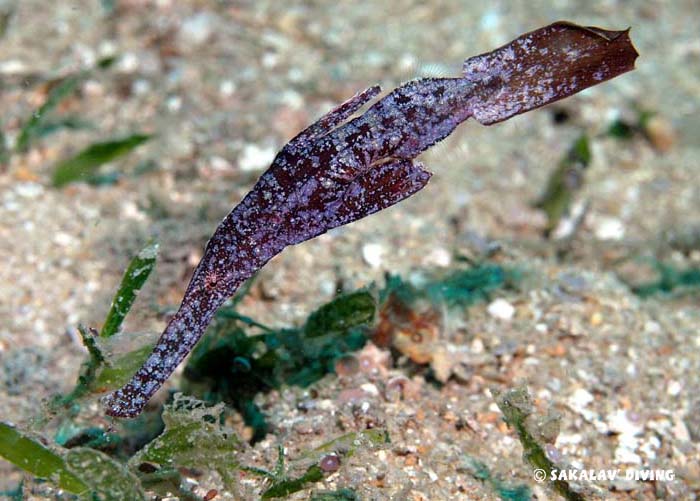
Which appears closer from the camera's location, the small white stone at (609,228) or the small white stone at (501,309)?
the small white stone at (501,309)

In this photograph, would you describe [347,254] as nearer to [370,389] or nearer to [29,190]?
[370,389]

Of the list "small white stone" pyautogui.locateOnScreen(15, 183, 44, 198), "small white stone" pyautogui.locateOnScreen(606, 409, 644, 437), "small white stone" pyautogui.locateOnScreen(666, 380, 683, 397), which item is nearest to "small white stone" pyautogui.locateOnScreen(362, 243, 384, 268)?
"small white stone" pyautogui.locateOnScreen(606, 409, 644, 437)

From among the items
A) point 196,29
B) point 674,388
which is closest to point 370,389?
point 674,388

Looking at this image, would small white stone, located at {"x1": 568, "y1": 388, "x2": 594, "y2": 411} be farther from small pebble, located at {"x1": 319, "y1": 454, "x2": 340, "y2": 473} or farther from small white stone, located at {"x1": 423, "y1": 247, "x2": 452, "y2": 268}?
small pebble, located at {"x1": 319, "y1": 454, "x2": 340, "y2": 473}

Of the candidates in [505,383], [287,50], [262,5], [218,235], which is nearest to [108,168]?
[287,50]

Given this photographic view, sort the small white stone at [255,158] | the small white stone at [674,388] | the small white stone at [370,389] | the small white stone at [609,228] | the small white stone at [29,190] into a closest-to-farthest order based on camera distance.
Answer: the small white stone at [370,389], the small white stone at [674,388], the small white stone at [29,190], the small white stone at [255,158], the small white stone at [609,228]

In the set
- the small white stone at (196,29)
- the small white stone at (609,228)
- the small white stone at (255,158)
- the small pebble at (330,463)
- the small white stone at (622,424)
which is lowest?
the small pebble at (330,463)

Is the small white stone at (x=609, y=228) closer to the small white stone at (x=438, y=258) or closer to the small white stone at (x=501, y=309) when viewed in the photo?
the small white stone at (x=438, y=258)

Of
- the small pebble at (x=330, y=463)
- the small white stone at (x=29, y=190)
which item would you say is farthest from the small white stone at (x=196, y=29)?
the small pebble at (x=330, y=463)
